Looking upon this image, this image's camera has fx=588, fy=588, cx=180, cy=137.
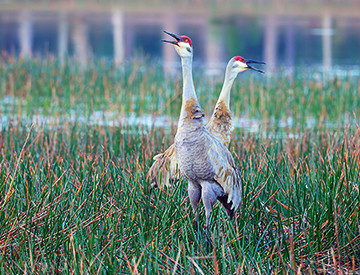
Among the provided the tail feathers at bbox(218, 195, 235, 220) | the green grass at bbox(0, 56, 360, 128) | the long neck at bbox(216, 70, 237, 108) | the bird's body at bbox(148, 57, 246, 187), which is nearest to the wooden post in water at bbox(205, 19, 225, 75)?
the green grass at bbox(0, 56, 360, 128)

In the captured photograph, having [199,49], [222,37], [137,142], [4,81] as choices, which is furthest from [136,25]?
[137,142]

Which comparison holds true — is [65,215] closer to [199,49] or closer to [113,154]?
[113,154]

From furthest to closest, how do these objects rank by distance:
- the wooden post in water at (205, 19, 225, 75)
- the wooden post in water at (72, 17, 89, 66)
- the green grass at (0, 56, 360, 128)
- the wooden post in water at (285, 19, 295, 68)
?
the wooden post in water at (72, 17, 89, 66)
the wooden post in water at (285, 19, 295, 68)
the wooden post in water at (205, 19, 225, 75)
the green grass at (0, 56, 360, 128)

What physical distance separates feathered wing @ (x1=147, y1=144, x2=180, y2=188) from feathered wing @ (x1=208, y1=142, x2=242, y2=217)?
771 mm

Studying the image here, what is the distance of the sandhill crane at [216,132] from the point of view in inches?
191

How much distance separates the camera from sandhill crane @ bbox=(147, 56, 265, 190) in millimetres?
4861

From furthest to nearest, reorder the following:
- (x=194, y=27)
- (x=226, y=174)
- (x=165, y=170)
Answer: (x=194, y=27), (x=165, y=170), (x=226, y=174)

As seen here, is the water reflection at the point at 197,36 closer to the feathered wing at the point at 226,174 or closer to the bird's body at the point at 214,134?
the bird's body at the point at 214,134

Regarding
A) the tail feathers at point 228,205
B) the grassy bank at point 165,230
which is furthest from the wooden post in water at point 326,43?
the tail feathers at point 228,205

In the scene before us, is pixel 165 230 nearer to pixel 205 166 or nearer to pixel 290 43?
pixel 205 166

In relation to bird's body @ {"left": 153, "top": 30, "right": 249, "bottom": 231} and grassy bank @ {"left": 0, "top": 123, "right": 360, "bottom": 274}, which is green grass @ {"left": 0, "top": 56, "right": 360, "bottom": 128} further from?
bird's body @ {"left": 153, "top": 30, "right": 249, "bottom": 231}

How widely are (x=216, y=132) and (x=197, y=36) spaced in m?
35.4

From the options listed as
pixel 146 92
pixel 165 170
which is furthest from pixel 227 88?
pixel 146 92

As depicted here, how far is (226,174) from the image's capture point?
12.9 ft
